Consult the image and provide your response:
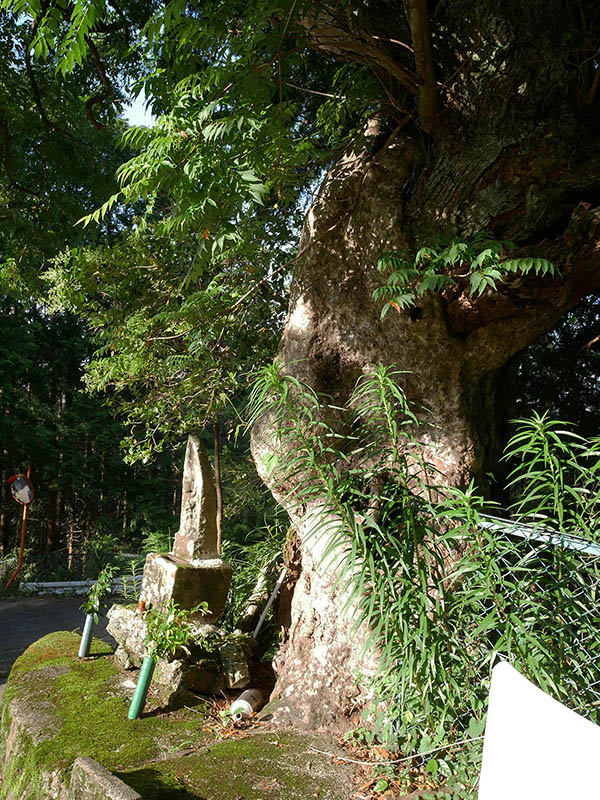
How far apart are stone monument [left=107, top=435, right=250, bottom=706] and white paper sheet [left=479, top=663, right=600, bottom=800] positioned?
3.21 meters

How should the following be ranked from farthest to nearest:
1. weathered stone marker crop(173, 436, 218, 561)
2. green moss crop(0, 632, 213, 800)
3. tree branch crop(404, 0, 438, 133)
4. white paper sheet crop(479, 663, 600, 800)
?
1. weathered stone marker crop(173, 436, 218, 561)
2. tree branch crop(404, 0, 438, 133)
3. green moss crop(0, 632, 213, 800)
4. white paper sheet crop(479, 663, 600, 800)

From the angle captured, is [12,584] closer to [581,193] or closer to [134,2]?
[134,2]

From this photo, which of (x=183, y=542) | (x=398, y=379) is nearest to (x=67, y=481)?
(x=183, y=542)

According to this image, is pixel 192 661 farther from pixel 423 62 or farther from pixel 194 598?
pixel 423 62

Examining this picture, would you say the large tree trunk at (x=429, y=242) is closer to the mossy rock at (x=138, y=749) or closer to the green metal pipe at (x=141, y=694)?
the mossy rock at (x=138, y=749)

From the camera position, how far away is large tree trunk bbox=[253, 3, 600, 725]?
12.4 feet

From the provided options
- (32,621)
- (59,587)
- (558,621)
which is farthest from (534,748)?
(59,587)

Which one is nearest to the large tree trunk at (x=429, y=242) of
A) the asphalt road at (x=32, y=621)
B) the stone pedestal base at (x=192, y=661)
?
the stone pedestal base at (x=192, y=661)

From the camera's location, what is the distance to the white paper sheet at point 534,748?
4.17ft

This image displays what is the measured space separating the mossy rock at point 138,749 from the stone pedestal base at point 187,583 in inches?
25.8

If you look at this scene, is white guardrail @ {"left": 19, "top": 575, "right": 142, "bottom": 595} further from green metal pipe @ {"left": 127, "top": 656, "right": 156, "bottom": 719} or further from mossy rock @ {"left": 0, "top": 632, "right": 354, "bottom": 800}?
green metal pipe @ {"left": 127, "top": 656, "right": 156, "bottom": 719}

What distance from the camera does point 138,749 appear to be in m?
3.45

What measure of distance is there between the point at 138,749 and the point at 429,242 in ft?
11.8

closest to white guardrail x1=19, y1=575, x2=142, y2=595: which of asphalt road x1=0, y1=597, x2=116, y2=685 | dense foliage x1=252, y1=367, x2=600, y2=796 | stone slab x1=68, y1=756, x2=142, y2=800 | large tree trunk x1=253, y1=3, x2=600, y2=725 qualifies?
asphalt road x1=0, y1=597, x2=116, y2=685
